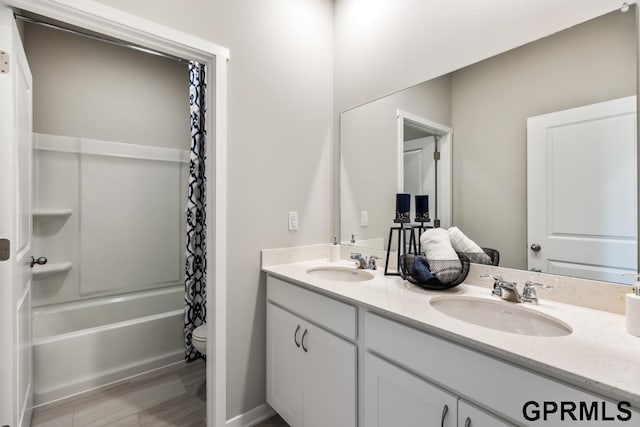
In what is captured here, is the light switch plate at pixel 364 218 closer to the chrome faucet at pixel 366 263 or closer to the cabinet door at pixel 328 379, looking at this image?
the chrome faucet at pixel 366 263

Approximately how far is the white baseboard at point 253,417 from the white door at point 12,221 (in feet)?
3.09

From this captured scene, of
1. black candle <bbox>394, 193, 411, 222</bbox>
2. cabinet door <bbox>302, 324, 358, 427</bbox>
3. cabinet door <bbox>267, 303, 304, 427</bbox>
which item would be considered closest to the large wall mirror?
black candle <bbox>394, 193, 411, 222</bbox>

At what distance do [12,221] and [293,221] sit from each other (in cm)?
128

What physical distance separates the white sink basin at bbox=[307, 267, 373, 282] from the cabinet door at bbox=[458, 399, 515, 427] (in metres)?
0.88

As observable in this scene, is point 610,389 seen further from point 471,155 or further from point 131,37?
point 131,37

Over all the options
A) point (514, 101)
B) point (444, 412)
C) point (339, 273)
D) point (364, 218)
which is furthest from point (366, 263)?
point (514, 101)

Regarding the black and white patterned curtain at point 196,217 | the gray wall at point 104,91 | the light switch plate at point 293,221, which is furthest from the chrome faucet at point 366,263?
the gray wall at point 104,91

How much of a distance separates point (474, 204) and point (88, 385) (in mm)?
2611

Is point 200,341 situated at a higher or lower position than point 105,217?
lower

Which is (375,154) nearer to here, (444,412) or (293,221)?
(293,221)

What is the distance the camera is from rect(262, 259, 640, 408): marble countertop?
2.15 ft

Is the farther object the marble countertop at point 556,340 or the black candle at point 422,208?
the black candle at point 422,208

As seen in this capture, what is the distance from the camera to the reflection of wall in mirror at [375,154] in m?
1.59

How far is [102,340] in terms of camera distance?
2119mm
